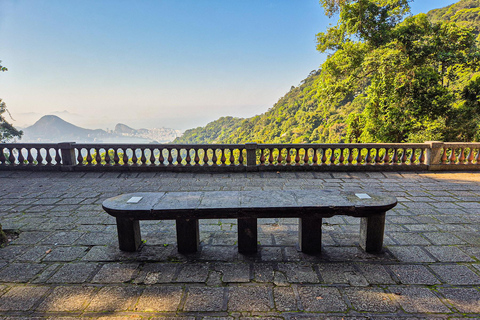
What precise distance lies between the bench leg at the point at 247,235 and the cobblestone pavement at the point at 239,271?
101mm

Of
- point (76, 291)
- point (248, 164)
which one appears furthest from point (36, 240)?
point (248, 164)

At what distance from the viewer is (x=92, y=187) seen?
5.28 metres

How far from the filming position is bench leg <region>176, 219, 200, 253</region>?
8.52ft

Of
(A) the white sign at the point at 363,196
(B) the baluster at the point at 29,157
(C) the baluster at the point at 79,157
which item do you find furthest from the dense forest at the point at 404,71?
(B) the baluster at the point at 29,157

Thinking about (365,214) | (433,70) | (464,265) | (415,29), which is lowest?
(464,265)

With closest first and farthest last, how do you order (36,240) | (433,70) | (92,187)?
1. (36,240)
2. (92,187)
3. (433,70)

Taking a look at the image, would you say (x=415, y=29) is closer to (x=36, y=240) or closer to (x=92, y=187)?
(x=92, y=187)

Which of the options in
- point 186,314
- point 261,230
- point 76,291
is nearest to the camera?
point 186,314

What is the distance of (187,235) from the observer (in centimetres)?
260

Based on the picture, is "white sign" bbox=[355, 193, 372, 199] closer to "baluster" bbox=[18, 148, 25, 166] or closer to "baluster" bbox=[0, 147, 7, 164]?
"baluster" bbox=[18, 148, 25, 166]

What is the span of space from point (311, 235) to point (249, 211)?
2.42ft

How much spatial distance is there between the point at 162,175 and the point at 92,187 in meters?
1.60

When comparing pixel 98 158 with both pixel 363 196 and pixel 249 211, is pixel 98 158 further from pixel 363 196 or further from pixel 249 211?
pixel 363 196

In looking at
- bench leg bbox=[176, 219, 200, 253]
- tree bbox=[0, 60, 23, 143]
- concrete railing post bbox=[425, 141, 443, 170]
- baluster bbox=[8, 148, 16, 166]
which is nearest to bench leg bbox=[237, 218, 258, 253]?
bench leg bbox=[176, 219, 200, 253]
